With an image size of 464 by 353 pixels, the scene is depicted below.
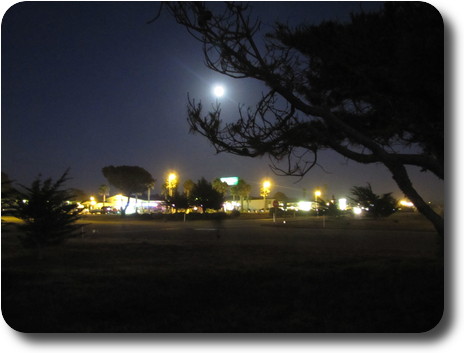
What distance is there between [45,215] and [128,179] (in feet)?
170

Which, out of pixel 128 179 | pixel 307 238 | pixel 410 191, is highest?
pixel 128 179

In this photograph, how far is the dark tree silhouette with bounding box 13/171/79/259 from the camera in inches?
430

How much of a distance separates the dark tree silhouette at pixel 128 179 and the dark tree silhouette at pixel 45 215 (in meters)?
49.7

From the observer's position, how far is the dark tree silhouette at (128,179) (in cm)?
6090

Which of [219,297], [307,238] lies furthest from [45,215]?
[307,238]

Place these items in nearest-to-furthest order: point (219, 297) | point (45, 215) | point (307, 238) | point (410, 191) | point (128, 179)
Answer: point (410, 191) < point (219, 297) < point (45, 215) < point (307, 238) < point (128, 179)

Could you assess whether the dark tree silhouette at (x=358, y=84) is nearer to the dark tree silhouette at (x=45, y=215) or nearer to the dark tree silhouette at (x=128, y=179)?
the dark tree silhouette at (x=45, y=215)

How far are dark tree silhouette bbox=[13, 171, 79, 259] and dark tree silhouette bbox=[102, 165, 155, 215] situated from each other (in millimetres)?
49690

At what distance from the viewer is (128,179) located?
204 feet

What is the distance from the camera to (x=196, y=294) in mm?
6457

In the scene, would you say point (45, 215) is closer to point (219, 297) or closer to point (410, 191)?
point (219, 297)

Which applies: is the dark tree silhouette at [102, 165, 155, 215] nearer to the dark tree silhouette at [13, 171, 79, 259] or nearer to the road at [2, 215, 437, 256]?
the road at [2, 215, 437, 256]

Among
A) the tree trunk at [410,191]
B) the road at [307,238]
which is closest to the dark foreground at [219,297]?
the tree trunk at [410,191]

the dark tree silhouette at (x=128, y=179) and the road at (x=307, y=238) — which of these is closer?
the road at (x=307, y=238)
